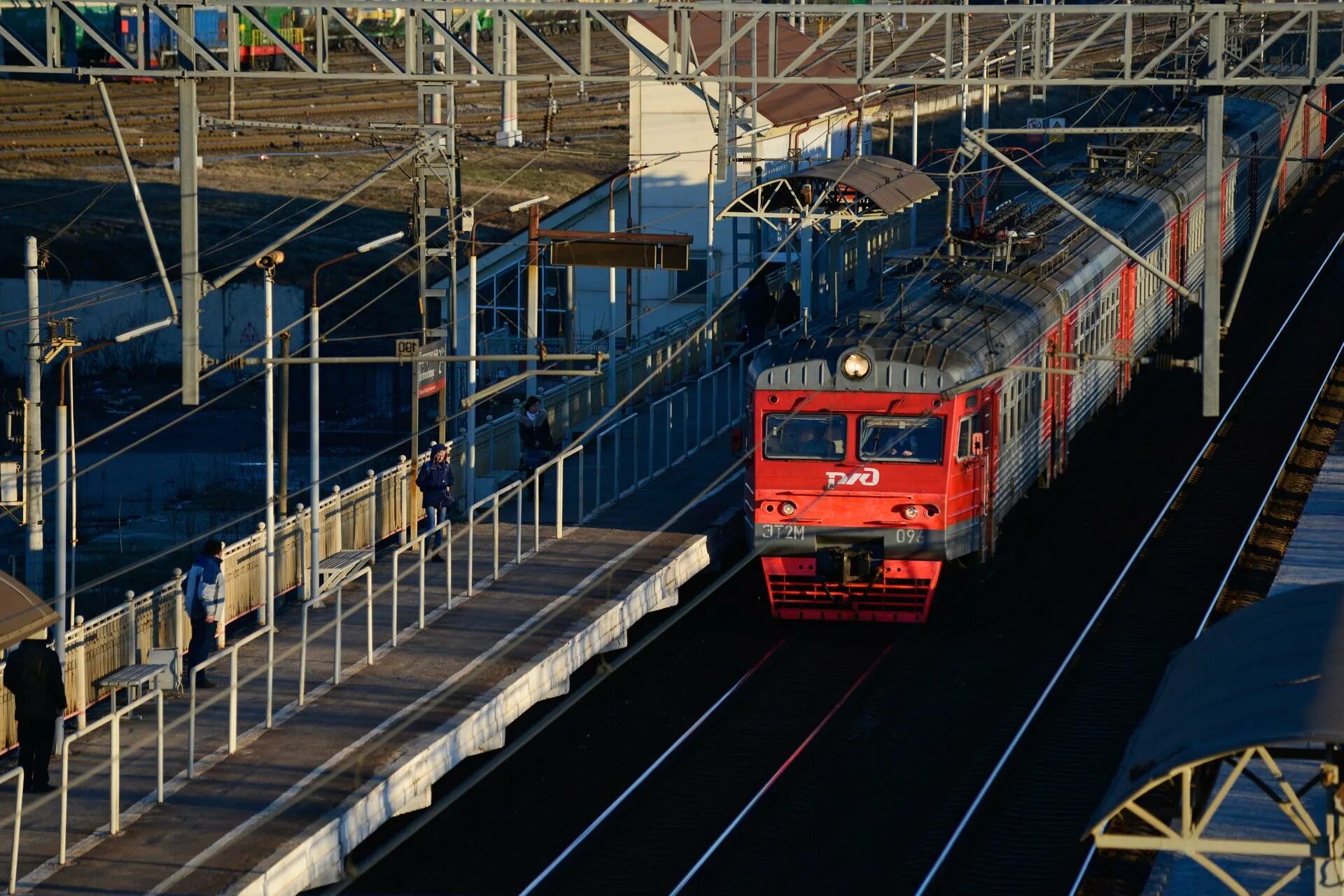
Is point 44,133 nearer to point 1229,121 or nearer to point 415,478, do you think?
Result: point 1229,121

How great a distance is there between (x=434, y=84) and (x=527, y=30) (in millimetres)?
2545

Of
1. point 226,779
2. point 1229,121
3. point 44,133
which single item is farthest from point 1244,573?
point 44,133

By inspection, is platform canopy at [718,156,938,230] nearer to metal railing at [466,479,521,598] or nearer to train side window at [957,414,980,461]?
metal railing at [466,479,521,598]

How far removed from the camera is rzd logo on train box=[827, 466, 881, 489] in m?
20.8

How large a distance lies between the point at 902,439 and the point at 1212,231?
372 cm

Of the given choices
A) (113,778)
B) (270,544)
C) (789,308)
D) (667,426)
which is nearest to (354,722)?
(113,778)

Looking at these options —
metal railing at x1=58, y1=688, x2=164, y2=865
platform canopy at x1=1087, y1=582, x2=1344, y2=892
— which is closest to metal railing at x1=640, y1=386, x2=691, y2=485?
metal railing at x1=58, y1=688, x2=164, y2=865

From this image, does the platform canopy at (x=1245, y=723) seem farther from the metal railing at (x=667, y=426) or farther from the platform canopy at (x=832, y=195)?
the platform canopy at (x=832, y=195)

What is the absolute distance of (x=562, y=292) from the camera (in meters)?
37.9

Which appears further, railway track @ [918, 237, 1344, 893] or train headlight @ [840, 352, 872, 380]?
train headlight @ [840, 352, 872, 380]

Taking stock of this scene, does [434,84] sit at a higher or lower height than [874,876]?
higher

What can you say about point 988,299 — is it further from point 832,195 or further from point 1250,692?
point 1250,692

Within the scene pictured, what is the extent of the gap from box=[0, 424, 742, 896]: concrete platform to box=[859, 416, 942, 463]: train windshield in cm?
247

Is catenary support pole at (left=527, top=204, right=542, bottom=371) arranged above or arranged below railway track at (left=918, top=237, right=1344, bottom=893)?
above
